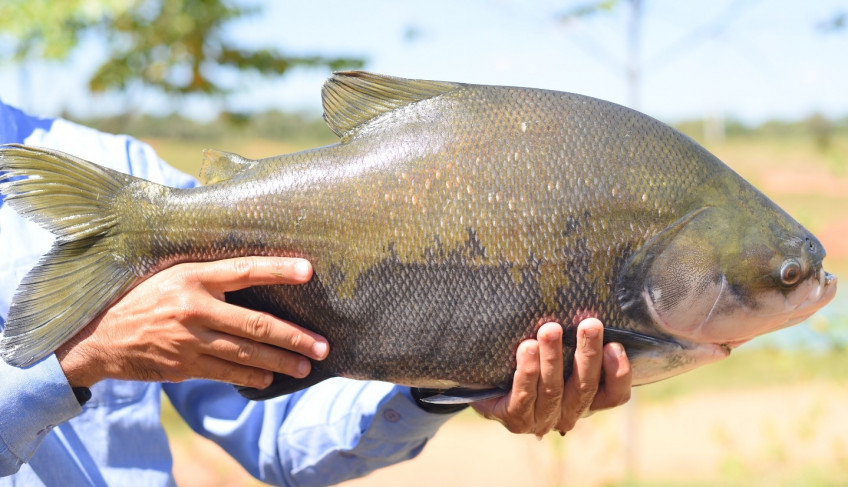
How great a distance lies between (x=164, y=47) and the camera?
8812mm

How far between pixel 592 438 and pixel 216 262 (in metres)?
8.89

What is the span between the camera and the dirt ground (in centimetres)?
815

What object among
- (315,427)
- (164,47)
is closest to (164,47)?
(164,47)

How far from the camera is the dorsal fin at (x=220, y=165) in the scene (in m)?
2.06

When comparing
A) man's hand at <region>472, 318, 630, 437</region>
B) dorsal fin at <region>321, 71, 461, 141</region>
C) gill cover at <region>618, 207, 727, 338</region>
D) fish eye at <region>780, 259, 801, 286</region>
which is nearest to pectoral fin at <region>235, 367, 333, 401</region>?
man's hand at <region>472, 318, 630, 437</region>

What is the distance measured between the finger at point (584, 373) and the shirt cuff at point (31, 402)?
1264 millimetres

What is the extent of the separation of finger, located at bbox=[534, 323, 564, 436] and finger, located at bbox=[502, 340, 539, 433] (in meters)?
0.01

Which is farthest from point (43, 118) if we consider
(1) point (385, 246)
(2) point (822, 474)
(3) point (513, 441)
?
(3) point (513, 441)

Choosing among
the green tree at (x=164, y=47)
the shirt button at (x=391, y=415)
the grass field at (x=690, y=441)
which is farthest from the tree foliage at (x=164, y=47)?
the shirt button at (x=391, y=415)

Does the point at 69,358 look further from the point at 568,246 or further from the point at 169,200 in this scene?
the point at 568,246

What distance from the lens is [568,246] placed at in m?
1.98

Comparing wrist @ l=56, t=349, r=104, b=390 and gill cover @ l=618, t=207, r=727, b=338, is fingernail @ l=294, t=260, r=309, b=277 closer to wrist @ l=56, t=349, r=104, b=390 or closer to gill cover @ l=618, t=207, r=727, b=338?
wrist @ l=56, t=349, r=104, b=390

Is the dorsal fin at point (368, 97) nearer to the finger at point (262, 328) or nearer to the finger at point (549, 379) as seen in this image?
the finger at point (262, 328)

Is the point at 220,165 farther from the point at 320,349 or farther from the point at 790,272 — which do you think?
the point at 790,272
